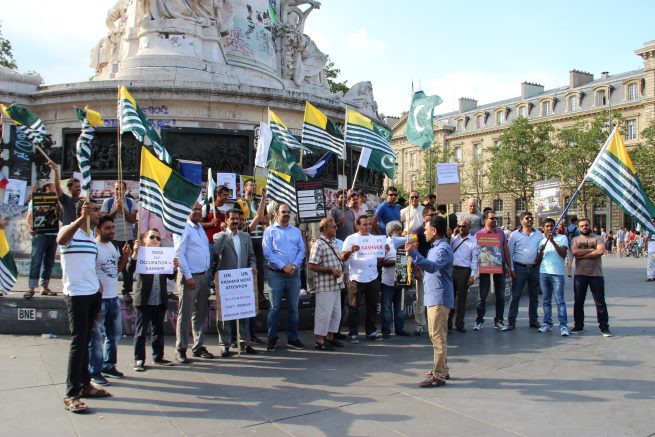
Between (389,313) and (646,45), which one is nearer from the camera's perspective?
(389,313)

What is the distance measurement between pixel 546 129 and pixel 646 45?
37.7ft

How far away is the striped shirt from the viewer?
5.55 m

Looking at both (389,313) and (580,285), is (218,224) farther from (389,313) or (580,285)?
(580,285)

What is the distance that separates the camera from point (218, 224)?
8.93 metres

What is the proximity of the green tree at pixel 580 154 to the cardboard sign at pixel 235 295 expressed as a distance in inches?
1979

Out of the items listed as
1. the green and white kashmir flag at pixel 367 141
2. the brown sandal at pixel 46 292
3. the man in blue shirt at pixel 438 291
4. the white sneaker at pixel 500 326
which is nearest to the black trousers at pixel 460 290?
the white sneaker at pixel 500 326

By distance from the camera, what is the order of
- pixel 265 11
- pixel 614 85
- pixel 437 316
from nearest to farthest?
1. pixel 437 316
2. pixel 265 11
3. pixel 614 85

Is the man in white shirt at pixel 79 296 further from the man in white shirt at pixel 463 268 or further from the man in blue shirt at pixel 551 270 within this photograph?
the man in blue shirt at pixel 551 270

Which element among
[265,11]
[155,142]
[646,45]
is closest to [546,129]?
[646,45]

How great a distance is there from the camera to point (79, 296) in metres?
5.54

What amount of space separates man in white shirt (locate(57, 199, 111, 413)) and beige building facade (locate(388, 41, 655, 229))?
52184mm

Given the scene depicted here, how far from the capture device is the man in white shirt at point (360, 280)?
862 centimetres

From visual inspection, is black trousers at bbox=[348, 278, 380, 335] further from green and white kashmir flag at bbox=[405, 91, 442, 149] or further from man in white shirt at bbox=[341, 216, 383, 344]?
green and white kashmir flag at bbox=[405, 91, 442, 149]

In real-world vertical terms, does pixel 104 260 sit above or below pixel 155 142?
below
